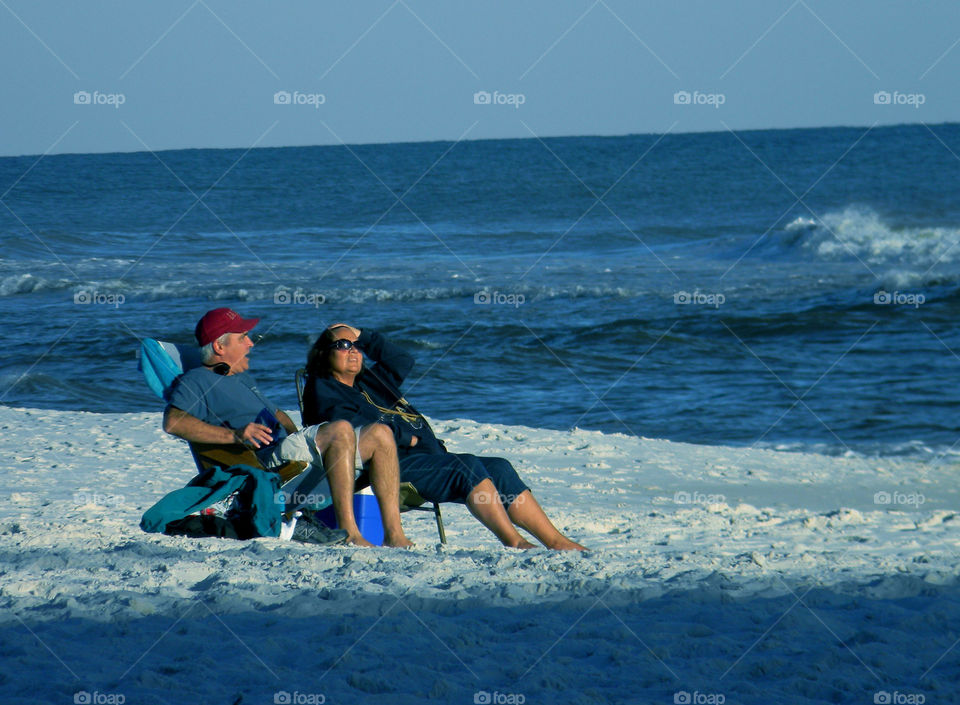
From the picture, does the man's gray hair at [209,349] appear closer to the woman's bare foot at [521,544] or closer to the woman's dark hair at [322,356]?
the woman's dark hair at [322,356]

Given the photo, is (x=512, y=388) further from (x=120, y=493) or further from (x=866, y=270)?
(x=866, y=270)

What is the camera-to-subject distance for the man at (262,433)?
433 cm

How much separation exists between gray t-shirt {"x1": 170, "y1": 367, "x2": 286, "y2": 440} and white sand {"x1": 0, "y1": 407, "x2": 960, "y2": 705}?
574mm

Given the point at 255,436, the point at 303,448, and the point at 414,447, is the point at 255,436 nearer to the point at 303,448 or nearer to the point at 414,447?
the point at 303,448

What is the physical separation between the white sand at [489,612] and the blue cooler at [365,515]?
0.30 m

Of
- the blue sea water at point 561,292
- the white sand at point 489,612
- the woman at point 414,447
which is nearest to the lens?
the white sand at point 489,612

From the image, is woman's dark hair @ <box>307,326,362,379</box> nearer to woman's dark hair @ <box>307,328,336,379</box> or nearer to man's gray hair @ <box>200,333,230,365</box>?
woman's dark hair @ <box>307,328,336,379</box>

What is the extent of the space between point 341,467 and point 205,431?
2.10ft

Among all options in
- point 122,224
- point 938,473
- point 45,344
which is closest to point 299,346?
point 45,344

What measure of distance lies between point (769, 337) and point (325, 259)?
40.6 feet

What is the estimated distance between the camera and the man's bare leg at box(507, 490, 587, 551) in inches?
179

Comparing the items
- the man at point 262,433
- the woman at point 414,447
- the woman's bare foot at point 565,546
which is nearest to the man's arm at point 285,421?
the man at point 262,433

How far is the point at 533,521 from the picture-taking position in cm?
456

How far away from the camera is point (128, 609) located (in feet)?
11.3
